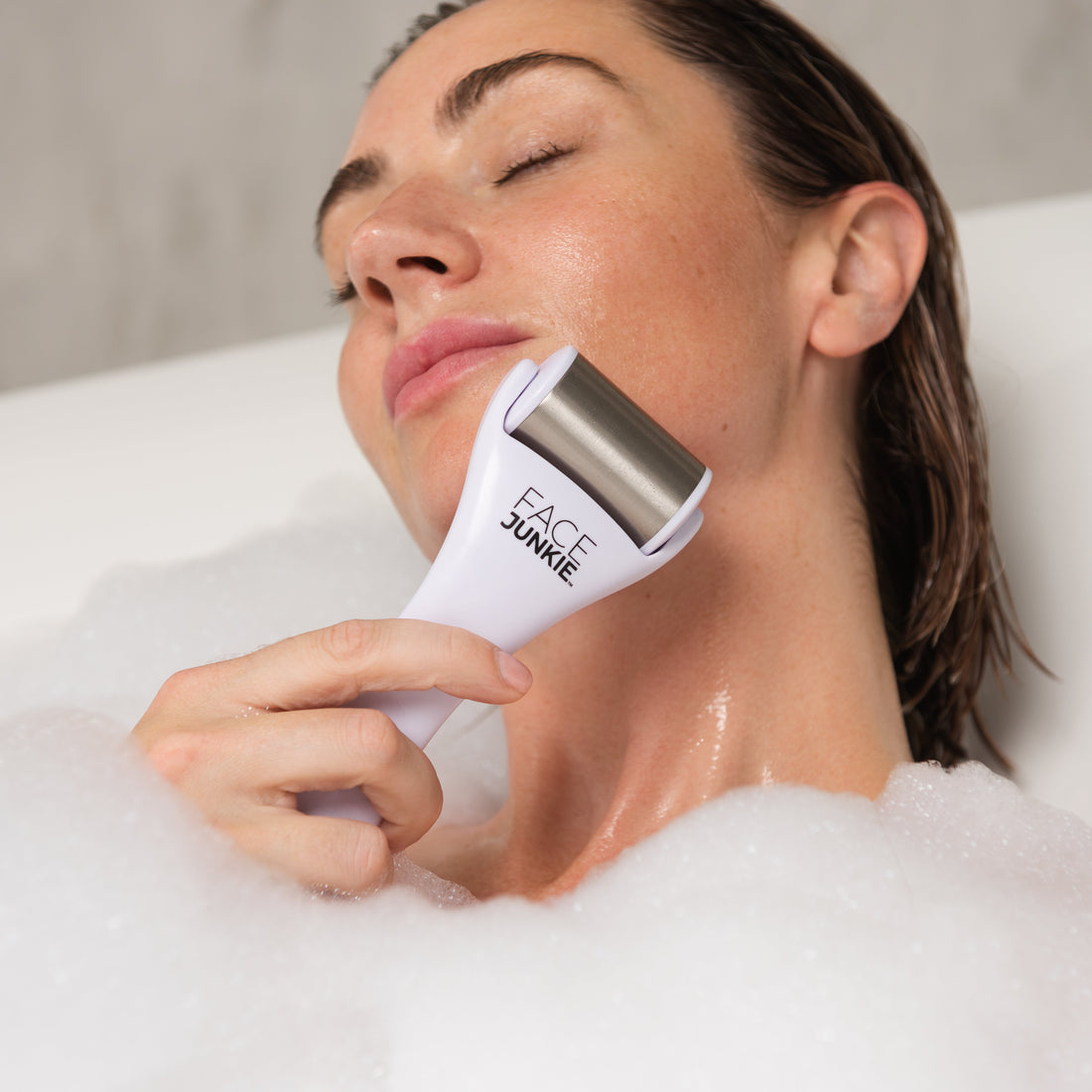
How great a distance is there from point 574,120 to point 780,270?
201mm

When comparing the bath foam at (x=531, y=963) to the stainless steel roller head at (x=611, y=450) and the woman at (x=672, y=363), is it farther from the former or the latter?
the stainless steel roller head at (x=611, y=450)

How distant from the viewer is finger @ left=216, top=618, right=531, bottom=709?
0.71m

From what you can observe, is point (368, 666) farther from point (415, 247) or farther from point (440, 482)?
point (415, 247)

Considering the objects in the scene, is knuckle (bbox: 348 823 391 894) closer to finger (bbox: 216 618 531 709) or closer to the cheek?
finger (bbox: 216 618 531 709)

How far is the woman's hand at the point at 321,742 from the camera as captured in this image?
69cm

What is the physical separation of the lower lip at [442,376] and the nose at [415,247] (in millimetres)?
54

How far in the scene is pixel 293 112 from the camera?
2.48 metres

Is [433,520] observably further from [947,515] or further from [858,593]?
[947,515]

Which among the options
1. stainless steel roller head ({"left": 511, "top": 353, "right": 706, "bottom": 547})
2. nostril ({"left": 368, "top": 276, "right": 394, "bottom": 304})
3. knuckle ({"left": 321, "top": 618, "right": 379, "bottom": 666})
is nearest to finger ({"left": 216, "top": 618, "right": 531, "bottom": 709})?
knuckle ({"left": 321, "top": 618, "right": 379, "bottom": 666})

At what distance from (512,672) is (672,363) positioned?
0.28 meters

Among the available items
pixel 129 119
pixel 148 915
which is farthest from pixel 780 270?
pixel 129 119

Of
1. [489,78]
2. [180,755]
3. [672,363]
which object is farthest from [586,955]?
[489,78]

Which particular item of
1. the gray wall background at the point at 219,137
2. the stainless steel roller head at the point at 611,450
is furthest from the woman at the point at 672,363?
the gray wall background at the point at 219,137

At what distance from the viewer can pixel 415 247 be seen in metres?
0.88
